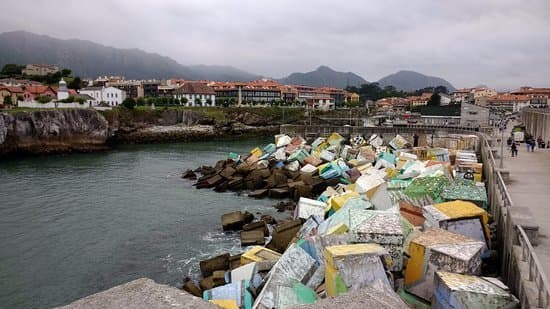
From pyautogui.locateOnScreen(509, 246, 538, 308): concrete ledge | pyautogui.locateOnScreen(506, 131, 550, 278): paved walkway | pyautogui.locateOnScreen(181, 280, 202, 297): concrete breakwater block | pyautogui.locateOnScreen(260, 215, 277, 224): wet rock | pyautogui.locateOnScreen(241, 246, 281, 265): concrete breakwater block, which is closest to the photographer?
pyautogui.locateOnScreen(509, 246, 538, 308): concrete ledge

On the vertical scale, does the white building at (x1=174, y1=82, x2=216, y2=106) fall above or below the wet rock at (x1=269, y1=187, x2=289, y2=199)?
above

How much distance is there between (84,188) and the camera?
2778cm

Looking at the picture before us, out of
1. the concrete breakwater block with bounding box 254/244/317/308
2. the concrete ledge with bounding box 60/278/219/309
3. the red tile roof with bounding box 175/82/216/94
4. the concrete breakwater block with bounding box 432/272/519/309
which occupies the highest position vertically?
the red tile roof with bounding box 175/82/216/94

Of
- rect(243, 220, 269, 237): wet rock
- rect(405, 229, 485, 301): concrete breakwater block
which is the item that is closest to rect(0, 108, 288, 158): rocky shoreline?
rect(243, 220, 269, 237): wet rock

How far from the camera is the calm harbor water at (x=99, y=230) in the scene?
1351 centimetres

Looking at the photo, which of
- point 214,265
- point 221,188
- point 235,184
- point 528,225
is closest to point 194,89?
point 235,184

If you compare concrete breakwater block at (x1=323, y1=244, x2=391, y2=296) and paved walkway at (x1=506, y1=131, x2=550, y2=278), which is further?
paved walkway at (x1=506, y1=131, x2=550, y2=278)

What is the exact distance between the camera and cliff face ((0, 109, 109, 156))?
48.0 meters

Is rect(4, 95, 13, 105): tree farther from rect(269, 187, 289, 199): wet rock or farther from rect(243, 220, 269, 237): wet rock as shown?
rect(243, 220, 269, 237): wet rock

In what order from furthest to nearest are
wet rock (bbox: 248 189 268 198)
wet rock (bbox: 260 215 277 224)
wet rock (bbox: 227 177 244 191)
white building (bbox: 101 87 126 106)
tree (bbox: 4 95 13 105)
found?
white building (bbox: 101 87 126 106), tree (bbox: 4 95 13 105), wet rock (bbox: 227 177 244 191), wet rock (bbox: 248 189 268 198), wet rock (bbox: 260 215 277 224)

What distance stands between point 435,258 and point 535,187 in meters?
9.41

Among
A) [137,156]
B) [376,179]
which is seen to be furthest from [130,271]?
[137,156]

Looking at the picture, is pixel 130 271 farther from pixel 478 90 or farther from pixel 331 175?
pixel 478 90

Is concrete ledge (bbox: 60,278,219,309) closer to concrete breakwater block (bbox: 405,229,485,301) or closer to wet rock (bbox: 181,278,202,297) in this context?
concrete breakwater block (bbox: 405,229,485,301)
